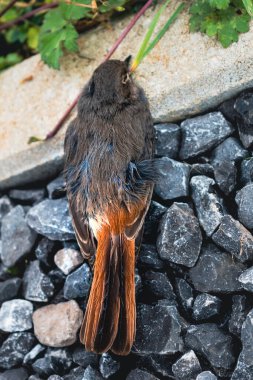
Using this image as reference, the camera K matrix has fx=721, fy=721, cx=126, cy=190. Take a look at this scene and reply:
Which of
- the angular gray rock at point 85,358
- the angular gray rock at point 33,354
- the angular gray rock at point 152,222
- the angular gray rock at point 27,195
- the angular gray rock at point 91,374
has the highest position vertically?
the angular gray rock at point 152,222

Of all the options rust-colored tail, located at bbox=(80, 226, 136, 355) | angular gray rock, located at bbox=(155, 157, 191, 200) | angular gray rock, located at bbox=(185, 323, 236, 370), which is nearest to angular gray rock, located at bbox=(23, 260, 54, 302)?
rust-colored tail, located at bbox=(80, 226, 136, 355)

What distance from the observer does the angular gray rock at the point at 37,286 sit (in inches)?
164

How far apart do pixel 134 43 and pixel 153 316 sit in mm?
1897

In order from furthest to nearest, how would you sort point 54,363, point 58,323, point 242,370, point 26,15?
1. point 26,15
2. point 58,323
3. point 54,363
4. point 242,370

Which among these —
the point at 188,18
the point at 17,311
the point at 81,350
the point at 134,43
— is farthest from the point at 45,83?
the point at 81,350

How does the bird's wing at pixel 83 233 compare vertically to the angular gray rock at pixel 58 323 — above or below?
above

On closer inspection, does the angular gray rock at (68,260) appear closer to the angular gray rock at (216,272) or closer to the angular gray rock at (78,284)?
the angular gray rock at (78,284)

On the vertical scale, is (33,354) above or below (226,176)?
below

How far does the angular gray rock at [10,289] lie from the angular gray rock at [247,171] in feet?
4.80

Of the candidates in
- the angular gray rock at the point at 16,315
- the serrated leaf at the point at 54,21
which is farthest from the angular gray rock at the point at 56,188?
the serrated leaf at the point at 54,21

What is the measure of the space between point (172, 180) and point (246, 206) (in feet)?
1.63

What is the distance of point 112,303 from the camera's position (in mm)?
3582

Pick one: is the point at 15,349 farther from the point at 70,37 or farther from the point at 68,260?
the point at 70,37

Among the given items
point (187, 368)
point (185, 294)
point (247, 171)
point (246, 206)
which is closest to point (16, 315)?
point (185, 294)
